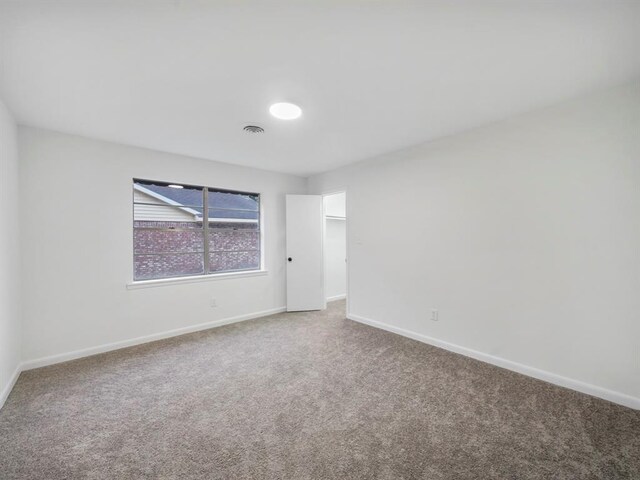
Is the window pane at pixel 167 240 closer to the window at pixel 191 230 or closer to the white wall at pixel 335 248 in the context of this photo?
the window at pixel 191 230

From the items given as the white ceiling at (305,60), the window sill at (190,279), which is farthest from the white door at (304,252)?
the white ceiling at (305,60)

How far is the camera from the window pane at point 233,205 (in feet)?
13.6

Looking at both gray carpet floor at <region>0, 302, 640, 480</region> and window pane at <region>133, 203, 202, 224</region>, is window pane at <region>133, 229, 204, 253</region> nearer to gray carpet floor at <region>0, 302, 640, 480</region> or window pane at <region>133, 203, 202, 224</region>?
window pane at <region>133, 203, 202, 224</region>

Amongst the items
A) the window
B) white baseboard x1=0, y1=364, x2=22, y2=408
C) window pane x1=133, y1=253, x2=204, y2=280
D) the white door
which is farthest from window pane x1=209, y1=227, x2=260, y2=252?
white baseboard x1=0, y1=364, x2=22, y2=408

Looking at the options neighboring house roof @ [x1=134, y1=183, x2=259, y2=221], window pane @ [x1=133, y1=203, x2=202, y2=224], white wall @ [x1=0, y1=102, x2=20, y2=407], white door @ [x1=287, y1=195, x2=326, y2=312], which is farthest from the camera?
white door @ [x1=287, y1=195, x2=326, y2=312]

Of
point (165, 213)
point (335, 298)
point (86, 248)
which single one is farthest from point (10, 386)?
point (335, 298)

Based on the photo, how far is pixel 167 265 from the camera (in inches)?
147

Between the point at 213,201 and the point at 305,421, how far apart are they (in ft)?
10.7

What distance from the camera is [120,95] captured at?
2.16m

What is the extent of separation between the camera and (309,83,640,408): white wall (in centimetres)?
210

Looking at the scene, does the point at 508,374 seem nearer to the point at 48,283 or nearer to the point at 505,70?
the point at 505,70

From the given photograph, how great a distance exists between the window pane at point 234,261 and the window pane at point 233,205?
582mm

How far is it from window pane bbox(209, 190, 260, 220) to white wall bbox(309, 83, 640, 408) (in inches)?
86.0

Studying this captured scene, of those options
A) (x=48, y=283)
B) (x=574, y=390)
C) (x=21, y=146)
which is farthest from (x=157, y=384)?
(x=574, y=390)
